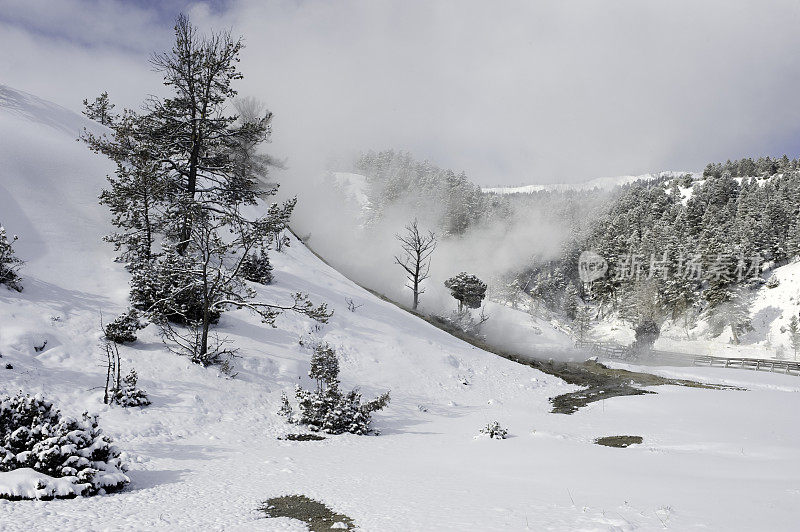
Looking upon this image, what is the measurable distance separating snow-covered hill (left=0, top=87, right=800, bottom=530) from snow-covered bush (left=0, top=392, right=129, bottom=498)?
54 cm

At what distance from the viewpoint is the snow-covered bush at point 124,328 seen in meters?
14.5

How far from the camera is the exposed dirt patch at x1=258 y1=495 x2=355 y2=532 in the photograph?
20.7 feet

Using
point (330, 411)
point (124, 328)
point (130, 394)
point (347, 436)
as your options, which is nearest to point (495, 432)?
point (347, 436)

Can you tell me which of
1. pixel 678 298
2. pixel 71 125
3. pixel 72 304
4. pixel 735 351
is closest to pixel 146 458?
pixel 72 304

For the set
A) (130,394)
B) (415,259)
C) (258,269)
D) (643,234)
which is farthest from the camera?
(643,234)

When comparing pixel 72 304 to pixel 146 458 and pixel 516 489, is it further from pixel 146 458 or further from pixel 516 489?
pixel 516 489

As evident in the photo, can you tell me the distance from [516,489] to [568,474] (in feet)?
5.70

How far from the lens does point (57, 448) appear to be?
7363 mm

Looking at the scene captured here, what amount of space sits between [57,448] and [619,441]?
14.1 metres

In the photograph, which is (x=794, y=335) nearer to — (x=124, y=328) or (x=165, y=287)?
(x=165, y=287)

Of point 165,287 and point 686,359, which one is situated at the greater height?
point 165,287

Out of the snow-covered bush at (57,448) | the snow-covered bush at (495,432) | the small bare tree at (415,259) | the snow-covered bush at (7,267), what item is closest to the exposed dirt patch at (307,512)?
the snow-covered bush at (57,448)

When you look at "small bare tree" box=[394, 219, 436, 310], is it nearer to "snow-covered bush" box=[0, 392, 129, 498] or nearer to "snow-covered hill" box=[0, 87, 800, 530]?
"snow-covered hill" box=[0, 87, 800, 530]

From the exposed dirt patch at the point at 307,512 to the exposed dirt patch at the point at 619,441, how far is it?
30.7ft
